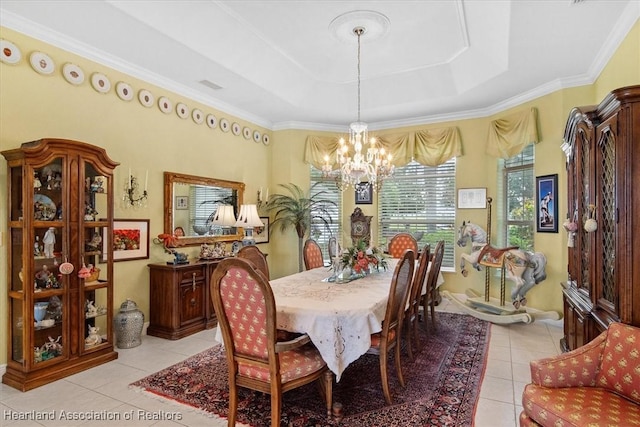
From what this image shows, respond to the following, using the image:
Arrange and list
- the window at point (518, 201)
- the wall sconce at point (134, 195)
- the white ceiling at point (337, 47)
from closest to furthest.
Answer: the white ceiling at point (337, 47), the wall sconce at point (134, 195), the window at point (518, 201)

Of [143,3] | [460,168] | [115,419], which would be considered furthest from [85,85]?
[460,168]

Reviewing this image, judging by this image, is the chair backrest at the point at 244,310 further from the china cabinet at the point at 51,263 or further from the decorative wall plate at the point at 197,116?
the decorative wall plate at the point at 197,116

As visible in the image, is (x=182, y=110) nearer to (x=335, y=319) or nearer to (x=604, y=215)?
(x=335, y=319)

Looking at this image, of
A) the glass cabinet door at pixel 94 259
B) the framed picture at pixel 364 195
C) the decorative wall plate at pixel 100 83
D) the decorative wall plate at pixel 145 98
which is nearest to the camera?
the glass cabinet door at pixel 94 259

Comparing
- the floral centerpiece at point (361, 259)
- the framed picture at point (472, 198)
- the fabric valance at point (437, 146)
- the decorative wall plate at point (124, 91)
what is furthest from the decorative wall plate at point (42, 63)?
the framed picture at point (472, 198)

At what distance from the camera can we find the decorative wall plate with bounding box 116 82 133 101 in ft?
13.0

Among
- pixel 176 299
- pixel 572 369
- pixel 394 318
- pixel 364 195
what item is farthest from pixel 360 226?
pixel 572 369

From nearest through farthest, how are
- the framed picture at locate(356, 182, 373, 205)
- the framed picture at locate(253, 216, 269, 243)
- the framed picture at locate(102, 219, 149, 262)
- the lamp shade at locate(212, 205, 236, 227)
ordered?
the framed picture at locate(102, 219, 149, 262)
the lamp shade at locate(212, 205, 236, 227)
the framed picture at locate(253, 216, 269, 243)
the framed picture at locate(356, 182, 373, 205)

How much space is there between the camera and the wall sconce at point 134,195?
13.3ft

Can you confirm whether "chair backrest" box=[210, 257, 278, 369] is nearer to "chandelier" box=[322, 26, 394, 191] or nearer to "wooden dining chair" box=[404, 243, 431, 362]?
"wooden dining chair" box=[404, 243, 431, 362]

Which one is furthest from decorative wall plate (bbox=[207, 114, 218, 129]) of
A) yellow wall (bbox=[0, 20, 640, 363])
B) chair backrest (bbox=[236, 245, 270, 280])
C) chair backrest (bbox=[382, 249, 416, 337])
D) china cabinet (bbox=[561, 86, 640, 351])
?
china cabinet (bbox=[561, 86, 640, 351])

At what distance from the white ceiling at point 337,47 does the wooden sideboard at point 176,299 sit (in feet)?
7.65

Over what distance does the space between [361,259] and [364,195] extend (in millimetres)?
3231

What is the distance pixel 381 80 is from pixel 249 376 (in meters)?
4.44
